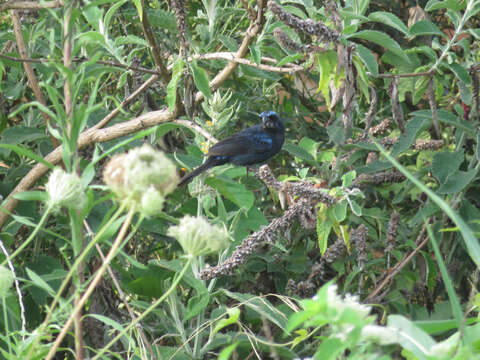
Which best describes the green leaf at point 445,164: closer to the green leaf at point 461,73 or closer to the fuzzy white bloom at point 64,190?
the green leaf at point 461,73

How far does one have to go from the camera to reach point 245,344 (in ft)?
6.12

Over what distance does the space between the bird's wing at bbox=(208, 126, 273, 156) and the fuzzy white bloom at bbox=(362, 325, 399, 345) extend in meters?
1.65

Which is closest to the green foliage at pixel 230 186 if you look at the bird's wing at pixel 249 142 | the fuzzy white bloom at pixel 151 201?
the fuzzy white bloom at pixel 151 201

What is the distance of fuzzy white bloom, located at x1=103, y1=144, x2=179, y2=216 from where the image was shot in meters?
0.79

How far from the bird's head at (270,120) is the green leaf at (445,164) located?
71 cm

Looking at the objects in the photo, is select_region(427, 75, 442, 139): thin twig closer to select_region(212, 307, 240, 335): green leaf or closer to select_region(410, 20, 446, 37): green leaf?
select_region(410, 20, 446, 37): green leaf

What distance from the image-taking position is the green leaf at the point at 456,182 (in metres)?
2.24

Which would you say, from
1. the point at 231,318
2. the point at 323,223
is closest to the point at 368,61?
the point at 323,223

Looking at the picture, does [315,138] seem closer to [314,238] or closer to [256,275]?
[314,238]

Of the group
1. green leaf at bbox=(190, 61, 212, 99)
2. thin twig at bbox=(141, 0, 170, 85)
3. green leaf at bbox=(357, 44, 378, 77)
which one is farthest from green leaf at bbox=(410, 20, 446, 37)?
thin twig at bbox=(141, 0, 170, 85)

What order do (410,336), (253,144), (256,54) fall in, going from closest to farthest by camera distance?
(410,336) < (256,54) < (253,144)

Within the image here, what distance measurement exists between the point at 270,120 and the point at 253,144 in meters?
0.19

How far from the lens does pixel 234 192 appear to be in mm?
2037

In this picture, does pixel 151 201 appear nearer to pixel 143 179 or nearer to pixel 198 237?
pixel 143 179
